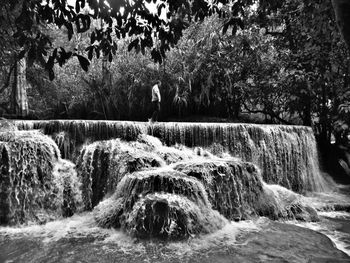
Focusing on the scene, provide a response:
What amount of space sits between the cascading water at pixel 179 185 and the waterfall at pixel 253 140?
1.1 inches

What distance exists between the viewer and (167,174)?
5371 millimetres

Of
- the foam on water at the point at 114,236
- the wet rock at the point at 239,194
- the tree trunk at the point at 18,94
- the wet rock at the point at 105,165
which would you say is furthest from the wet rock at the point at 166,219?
the tree trunk at the point at 18,94

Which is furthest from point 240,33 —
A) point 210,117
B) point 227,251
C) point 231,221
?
point 227,251

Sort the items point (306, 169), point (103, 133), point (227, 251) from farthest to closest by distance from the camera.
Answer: point (306, 169)
point (103, 133)
point (227, 251)

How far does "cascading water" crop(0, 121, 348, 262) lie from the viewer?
14.8 feet

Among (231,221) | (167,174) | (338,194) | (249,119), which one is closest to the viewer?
(167,174)

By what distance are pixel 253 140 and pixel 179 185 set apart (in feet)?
15.1

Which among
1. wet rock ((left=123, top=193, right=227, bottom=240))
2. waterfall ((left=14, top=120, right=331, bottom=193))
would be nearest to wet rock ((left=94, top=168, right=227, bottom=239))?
wet rock ((left=123, top=193, right=227, bottom=240))

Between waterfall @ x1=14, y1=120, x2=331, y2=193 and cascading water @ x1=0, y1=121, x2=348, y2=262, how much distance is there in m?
0.03

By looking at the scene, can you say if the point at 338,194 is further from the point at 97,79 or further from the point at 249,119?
the point at 97,79

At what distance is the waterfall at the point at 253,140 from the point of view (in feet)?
26.2

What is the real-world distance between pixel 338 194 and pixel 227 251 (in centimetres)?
622

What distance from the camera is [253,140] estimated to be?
922 cm

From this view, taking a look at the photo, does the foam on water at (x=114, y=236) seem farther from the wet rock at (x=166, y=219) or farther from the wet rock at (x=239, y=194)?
the wet rock at (x=239, y=194)
